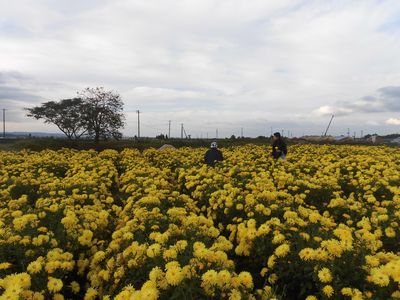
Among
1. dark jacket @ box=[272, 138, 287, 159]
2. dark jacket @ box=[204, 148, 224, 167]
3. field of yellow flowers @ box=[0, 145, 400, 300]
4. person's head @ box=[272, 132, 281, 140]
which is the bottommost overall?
field of yellow flowers @ box=[0, 145, 400, 300]

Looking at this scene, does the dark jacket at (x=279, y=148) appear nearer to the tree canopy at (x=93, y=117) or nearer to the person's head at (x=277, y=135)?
the person's head at (x=277, y=135)

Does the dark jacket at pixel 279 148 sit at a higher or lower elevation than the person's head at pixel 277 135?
lower

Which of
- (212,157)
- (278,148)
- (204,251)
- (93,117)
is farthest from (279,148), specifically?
(93,117)

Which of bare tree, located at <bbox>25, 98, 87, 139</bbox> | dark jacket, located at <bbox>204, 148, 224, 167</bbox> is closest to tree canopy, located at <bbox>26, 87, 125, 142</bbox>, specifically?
bare tree, located at <bbox>25, 98, 87, 139</bbox>

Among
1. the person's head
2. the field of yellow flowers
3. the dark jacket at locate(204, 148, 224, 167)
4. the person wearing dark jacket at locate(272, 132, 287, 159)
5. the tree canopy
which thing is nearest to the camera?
the field of yellow flowers

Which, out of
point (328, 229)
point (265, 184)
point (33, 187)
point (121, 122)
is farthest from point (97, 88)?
point (328, 229)

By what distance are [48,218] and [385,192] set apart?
6.86 m

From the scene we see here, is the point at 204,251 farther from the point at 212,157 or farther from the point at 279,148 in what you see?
the point at 279,148

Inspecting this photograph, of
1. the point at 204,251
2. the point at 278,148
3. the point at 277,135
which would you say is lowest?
the point at 204,251

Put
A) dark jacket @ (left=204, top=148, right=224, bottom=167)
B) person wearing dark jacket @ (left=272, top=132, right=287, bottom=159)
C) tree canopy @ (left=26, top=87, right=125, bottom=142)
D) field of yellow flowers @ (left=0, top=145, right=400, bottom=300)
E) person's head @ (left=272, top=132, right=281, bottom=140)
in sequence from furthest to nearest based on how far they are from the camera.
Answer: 1. tree canopy @ (left=26, top=87, right=125, bottom=142)
2. person wearing dark jacket @ (left=272, top=132, right=287, bottom=159)
3. person's head @ (left=272, top=132, right=281, bottom=140)
4. dark jacket @ (left=204, top=148, right=224, bottom=167)
5. field of yellow flowers @ (left=0, top=145, right=400, bottom=300)

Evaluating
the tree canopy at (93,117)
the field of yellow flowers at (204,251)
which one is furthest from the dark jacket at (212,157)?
the tree canopy at (93,117)

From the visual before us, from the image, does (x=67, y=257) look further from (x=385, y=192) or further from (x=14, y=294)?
(x=385, y=192)

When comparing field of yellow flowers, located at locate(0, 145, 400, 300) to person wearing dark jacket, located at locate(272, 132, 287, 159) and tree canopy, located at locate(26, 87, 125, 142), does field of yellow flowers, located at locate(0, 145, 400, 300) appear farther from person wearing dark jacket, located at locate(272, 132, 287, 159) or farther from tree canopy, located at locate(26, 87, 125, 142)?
tree canopy, located at locate(26, 87, 125, 142)

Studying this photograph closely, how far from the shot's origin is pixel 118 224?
673cm
